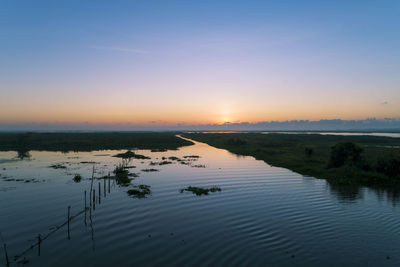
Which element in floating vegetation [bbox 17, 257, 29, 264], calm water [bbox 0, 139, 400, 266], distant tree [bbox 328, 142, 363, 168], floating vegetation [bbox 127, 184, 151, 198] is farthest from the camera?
distant tree [bbox 328, 142, 363, 168]

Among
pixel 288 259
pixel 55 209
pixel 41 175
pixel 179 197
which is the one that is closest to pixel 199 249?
pixel 288 259

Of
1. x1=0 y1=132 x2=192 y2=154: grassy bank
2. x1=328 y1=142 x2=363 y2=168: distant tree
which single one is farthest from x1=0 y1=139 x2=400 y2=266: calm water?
x1=0 y1=132 x2=192 y2=154: grassy bank

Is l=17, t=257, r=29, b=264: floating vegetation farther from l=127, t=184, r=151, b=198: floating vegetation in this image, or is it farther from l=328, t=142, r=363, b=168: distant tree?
l=328, t=142, r=363, b=168: distant tree

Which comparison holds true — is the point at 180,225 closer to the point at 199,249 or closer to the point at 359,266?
the point at 199,249

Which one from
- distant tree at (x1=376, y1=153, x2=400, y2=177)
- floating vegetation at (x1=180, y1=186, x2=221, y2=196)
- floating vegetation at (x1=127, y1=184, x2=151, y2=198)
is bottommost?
floating vegetation at (x1=180, y1=186, x2=221, y2=196)

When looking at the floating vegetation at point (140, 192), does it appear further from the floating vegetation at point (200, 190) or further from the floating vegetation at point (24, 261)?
the floating vegetation at point (24, 261)

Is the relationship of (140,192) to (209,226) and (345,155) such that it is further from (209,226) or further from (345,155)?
(345,155)
